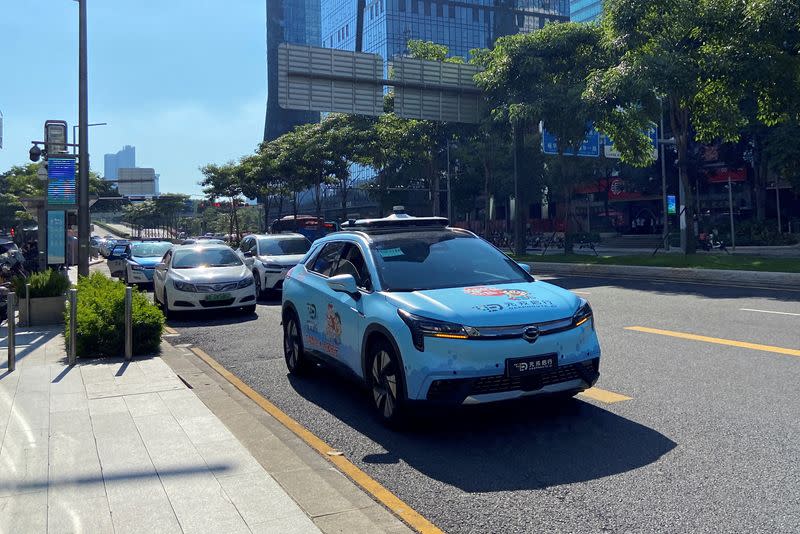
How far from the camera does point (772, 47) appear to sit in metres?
19.6

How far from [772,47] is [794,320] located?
11640mm

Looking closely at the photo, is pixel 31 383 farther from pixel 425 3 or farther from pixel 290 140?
pixel 425 3

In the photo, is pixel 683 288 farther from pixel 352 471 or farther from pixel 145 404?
pixel 352 471

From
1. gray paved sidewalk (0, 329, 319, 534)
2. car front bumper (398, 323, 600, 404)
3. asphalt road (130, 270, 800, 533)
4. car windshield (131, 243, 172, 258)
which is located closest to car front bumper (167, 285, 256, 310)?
asphalt road (130, 270, 800, 533)

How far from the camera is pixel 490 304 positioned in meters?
5.70

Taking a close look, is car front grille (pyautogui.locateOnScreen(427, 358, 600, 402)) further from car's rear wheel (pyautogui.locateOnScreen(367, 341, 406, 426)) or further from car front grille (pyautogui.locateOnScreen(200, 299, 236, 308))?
car front grille (pyautogui.locateOnScreen(200, 299, 236, 308))

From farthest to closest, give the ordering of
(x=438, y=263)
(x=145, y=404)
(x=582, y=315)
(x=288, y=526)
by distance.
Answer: (x=145, y=404) < (x=438, y=263) < (x=582, y=315) < (x=288, y=526)

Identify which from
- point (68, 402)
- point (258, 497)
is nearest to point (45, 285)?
point (68, 402)

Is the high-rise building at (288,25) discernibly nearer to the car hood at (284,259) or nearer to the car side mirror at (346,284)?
the car hood at (284,259)

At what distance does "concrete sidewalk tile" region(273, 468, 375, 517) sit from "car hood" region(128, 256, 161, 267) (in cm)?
1855

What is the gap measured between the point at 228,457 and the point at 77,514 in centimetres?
118

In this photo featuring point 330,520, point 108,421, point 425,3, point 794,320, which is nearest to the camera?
point 330,520

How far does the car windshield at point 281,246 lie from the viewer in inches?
724

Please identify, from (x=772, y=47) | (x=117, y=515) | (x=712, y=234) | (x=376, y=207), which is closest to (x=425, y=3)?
(x=376, y=207)
